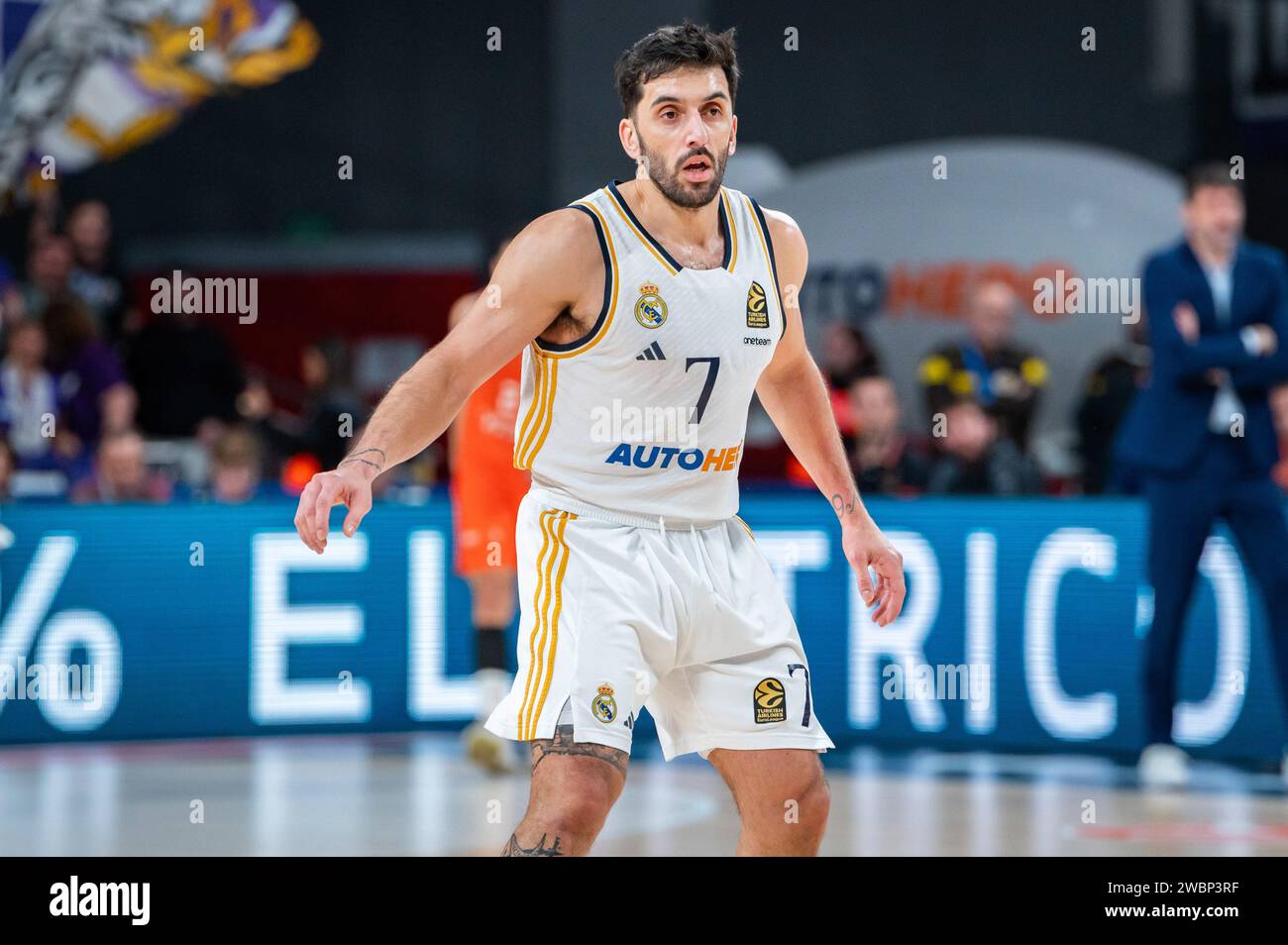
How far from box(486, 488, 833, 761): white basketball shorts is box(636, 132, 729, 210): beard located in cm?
70

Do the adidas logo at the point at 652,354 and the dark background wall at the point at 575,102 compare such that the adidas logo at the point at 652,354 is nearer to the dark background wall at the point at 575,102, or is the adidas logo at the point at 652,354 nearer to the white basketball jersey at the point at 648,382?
the white basketball jersey at the point at 648,382

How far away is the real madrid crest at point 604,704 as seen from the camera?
4.13 metres

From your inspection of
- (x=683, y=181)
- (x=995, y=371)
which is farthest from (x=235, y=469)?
(x=683, y=181)

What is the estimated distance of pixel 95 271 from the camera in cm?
1186

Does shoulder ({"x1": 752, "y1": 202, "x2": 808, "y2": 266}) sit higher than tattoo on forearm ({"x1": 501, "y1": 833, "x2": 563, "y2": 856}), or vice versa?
shoulder ({"x1": 752, "y1": 202, "x2": 808, "y2": 266})

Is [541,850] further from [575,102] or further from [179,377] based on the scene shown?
Answer: [575,102]

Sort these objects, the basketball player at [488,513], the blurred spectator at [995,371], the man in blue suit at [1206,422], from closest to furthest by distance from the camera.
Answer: the man in blue suit at [1206,422]
the basketball player at [488,513]
the blurred spectator at [995,371]

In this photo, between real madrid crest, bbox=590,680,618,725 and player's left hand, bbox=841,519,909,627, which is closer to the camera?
real madrid crest, bbox=590,680,618,725

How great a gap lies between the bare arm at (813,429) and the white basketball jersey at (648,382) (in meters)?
0.17

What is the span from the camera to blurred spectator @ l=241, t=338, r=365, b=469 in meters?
11.2

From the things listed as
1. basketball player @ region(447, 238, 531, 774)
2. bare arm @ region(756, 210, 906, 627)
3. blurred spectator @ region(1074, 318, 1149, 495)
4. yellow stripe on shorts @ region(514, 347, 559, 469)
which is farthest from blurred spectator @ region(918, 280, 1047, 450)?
yellow stripe on shorts @ region(514, 347, 559, 469)

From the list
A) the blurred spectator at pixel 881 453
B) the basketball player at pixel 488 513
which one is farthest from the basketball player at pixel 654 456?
the blurred spectator at pixel 881 453

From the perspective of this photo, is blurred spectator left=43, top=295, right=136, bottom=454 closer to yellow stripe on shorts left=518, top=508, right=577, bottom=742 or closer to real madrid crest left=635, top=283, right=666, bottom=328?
yellow stripe on shorts left=518, top=508, right=577, bottom=742
